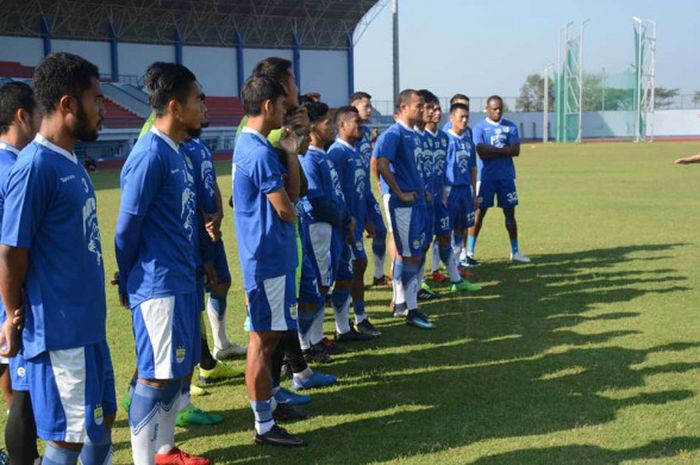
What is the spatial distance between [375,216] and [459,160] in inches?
71.9

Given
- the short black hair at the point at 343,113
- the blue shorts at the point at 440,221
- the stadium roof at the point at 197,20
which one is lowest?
the blue shorts at the point at 440,221

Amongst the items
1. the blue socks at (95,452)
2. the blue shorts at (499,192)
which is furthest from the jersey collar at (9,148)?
the blue shorts at (499,192)

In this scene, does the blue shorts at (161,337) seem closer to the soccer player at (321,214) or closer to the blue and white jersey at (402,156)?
the soccer player at (321,214)

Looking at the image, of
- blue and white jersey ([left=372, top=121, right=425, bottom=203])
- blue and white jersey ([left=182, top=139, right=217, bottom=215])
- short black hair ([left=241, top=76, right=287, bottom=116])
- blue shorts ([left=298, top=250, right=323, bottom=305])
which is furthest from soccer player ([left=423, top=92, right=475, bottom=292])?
short black hair ([left=241, top=76, right=287, bottom=116])

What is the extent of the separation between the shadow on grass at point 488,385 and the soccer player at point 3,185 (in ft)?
4.14

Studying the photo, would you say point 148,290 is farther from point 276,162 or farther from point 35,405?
point 276,162

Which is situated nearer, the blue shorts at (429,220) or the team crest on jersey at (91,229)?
the team crest on jersey at (91,229)

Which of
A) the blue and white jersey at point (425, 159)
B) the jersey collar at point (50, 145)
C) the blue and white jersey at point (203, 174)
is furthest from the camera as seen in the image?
the blue and white jersey at point (425, 159)

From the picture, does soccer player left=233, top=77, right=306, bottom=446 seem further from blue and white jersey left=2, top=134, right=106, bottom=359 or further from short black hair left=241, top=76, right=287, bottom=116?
blue and white jersey left=2, top=134, right=106, bottom=359

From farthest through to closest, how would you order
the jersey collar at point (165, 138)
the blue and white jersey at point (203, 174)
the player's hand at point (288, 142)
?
the blue and white jersey at point (203, 174), the player's hand at point (288, 142), the jersey collar at point (165, 138)

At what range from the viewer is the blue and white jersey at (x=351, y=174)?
23.2 feet

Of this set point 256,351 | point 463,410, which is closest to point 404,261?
point 463,410

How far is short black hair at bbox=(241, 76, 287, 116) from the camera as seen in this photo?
4.42 meters

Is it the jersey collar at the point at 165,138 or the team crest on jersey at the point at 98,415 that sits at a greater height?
the jersey collar at the point at 165,138
